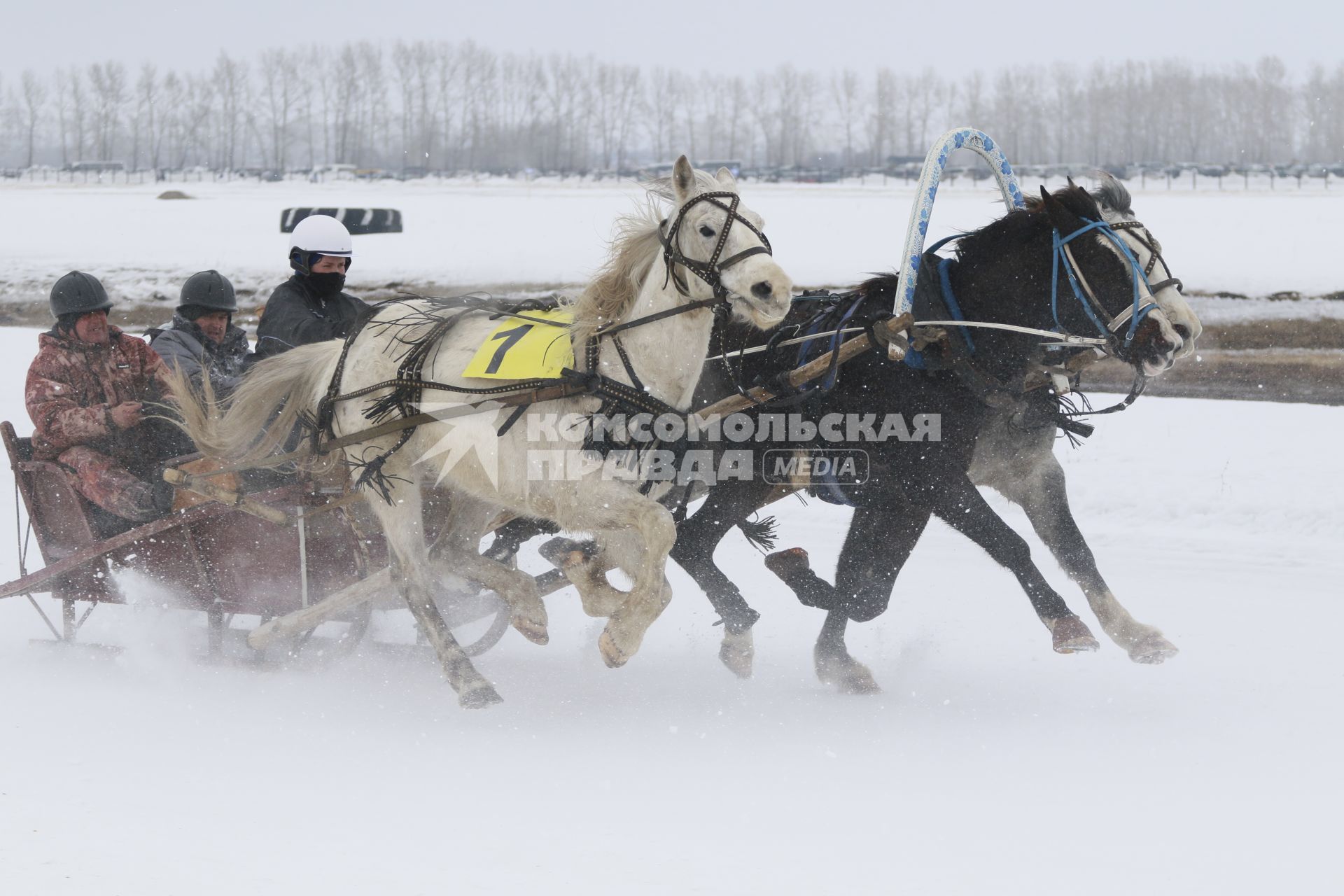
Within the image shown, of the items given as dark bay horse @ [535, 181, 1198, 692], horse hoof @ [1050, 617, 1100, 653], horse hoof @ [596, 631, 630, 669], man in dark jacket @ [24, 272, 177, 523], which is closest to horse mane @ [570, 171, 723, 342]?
dark bay horse @ [535, 181, 1198, 692]

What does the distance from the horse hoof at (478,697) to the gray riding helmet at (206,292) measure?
88.2 inches

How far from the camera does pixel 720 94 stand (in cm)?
7781

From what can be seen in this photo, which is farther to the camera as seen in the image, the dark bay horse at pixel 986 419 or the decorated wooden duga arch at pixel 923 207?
the decorated wooden duga arch at pixel 923 207

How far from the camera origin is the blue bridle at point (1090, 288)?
14.4 ft

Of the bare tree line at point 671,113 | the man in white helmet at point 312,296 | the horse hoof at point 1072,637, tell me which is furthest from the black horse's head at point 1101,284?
the bare tree line at point 671,113

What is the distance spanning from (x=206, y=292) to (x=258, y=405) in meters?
0.85

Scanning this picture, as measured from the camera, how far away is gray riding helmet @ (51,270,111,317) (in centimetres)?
536

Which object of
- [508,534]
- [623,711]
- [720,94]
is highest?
[720,94]

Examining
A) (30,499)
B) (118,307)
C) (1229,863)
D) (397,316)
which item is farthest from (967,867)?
(118,307)

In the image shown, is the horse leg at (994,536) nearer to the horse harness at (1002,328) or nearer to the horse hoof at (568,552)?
the horse harness at (1002,328)

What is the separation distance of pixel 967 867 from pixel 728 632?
1.98 m

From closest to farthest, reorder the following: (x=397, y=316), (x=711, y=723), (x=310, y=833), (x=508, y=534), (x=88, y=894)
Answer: (x=88, y=894), (x=310, y=833), (x=711, y=723), (x=397, y=316), (x=508, y=534)

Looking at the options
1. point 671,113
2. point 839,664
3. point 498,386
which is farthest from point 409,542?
point 671,113

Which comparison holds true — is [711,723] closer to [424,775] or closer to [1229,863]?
[424,775]
